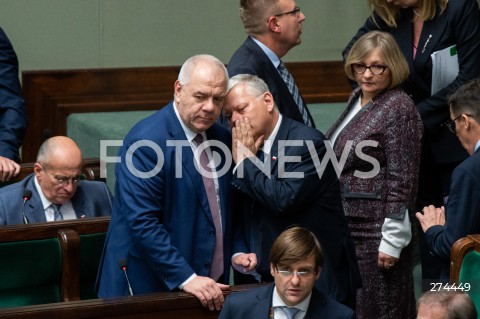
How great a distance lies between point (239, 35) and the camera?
22.4 feet

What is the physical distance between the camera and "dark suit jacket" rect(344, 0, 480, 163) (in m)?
4.52

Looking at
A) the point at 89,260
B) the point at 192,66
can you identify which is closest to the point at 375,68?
the point at 192,66

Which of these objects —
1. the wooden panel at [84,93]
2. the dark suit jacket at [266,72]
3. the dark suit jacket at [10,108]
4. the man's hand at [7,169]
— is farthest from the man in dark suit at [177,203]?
the wooden panel at [84,93]

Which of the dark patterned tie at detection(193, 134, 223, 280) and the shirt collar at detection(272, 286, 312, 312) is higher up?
the dark patterned tie at detection(193, 134, 223, 280)

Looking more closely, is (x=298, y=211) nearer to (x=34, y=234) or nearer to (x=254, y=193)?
(x=254, y=193)

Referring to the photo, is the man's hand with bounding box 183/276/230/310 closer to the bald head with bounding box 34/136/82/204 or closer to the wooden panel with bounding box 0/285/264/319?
the wooden panel with bounding box 0/285/264/319

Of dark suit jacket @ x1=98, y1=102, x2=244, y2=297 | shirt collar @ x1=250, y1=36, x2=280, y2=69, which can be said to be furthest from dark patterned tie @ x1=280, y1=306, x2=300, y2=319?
shirt collar @ x1=250, y1=36, x2=280, y2=69

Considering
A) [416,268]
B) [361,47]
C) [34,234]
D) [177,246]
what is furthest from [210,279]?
[416,268]

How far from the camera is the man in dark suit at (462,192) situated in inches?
145

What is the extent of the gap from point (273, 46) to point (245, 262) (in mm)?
1104

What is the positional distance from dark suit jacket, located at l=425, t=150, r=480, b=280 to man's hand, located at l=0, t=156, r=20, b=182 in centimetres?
183

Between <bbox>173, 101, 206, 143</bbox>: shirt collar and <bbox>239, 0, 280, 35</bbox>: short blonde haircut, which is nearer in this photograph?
<bbox>173, 101, 206, 143</bbox>: shirt collar

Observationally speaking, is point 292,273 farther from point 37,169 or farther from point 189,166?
point 37,169

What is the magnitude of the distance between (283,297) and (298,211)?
1.16ft
